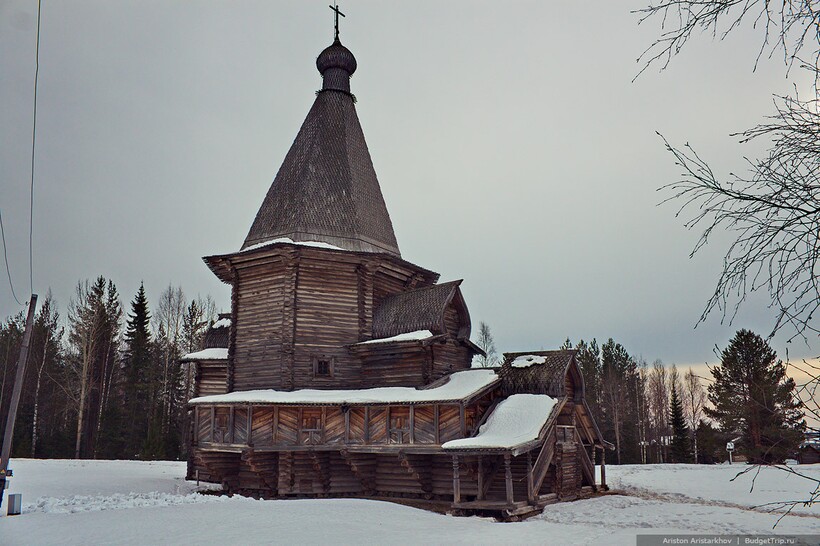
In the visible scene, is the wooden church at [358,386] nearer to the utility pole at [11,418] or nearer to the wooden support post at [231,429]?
the wooden support post at [231,429]

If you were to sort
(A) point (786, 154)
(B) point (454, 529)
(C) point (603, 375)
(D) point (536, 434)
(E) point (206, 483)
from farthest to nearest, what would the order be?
1. (C) point (603, 375)
2. (E) point (206, 483)
3. (D) point (536, 434)
4. (B) point (454, 529)
5. (A) point (786, 154)

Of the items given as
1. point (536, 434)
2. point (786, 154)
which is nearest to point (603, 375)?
point (536, 434)

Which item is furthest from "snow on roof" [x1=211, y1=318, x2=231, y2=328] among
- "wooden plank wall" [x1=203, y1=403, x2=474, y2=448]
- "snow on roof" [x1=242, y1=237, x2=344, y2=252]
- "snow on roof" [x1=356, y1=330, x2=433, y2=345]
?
"snow on roof" [x1=356, y1=330, x2=433, y2=345]

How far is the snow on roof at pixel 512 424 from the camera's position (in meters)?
16.4

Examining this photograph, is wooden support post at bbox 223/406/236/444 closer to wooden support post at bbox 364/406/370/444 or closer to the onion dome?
wooden support post at bbox 364/406/370/444

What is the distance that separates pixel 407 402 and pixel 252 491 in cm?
692

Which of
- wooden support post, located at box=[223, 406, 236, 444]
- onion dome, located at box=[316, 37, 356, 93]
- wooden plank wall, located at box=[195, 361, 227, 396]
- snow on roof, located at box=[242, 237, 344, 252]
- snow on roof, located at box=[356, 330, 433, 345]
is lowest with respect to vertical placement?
wooden support post, located at box=[223, 406, 236, 444]

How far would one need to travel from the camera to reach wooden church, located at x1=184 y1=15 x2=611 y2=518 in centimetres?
1795

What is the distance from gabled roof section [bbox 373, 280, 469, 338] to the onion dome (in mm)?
11635

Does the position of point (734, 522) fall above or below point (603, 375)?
below

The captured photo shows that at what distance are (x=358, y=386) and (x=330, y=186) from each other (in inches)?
336

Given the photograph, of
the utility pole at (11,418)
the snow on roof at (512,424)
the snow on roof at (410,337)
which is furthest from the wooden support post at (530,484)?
the utility pole at (11,418)

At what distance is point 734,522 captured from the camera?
14.6 m

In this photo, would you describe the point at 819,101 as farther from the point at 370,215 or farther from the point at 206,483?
the point at 206,483
